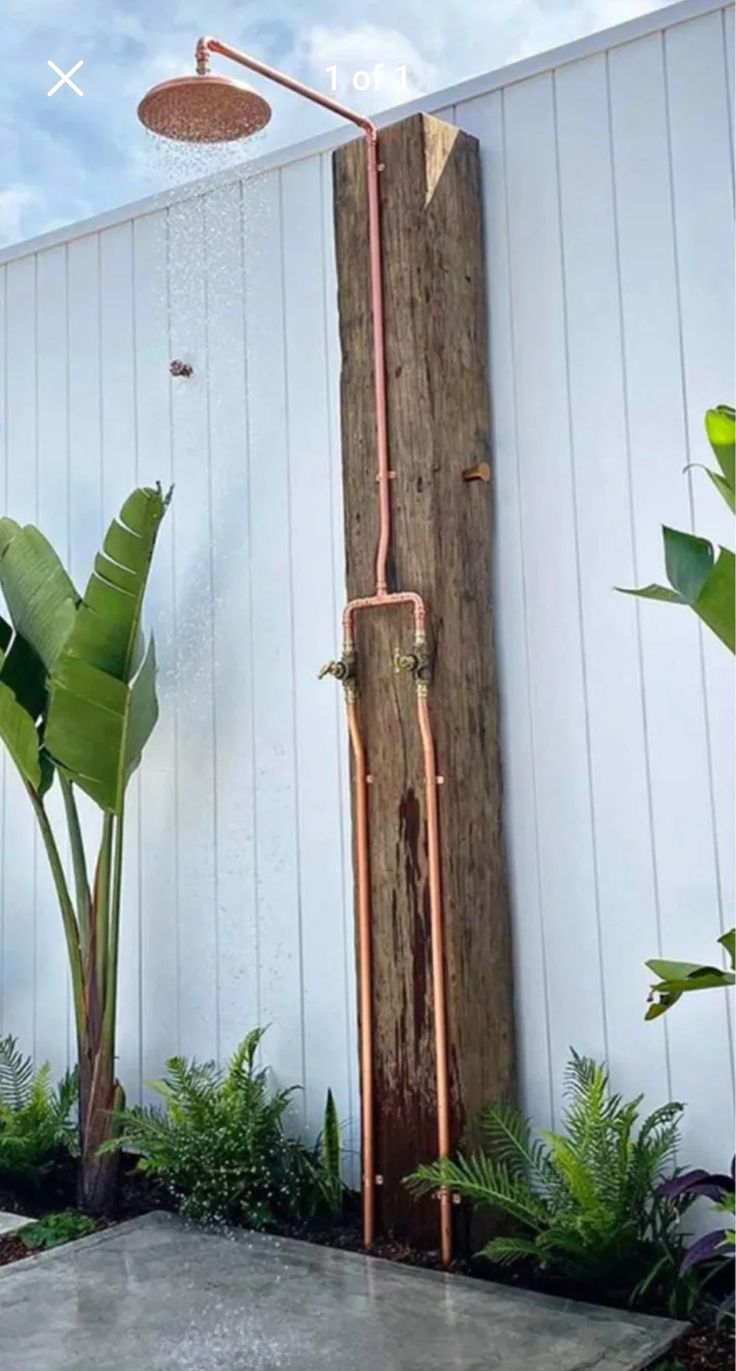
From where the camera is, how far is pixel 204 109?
3100 millimetres

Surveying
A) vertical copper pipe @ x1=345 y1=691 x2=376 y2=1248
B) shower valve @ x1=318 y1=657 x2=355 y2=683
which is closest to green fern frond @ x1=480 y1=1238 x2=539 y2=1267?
vertical copper pipe @ x1=345 y1=691 x2=376 y2=1248

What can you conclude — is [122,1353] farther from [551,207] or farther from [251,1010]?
[551,207]

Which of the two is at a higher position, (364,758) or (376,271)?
(376,271)

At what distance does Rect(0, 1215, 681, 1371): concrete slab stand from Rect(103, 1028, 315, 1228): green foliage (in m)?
0.17

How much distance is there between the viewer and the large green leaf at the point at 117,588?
3.24 m

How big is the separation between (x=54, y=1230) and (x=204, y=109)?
8.83 ft

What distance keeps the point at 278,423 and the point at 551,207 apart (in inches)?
37.1

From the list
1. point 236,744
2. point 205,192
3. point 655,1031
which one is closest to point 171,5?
point 205,192

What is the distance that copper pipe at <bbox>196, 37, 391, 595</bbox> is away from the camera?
3150 mm

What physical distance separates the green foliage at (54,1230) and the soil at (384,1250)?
28 millimetres

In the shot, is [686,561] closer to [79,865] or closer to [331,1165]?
[331,1165]

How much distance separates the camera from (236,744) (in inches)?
146

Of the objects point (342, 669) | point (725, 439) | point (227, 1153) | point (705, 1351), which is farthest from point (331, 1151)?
point (725, 439)

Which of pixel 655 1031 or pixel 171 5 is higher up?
pixel 171 5
